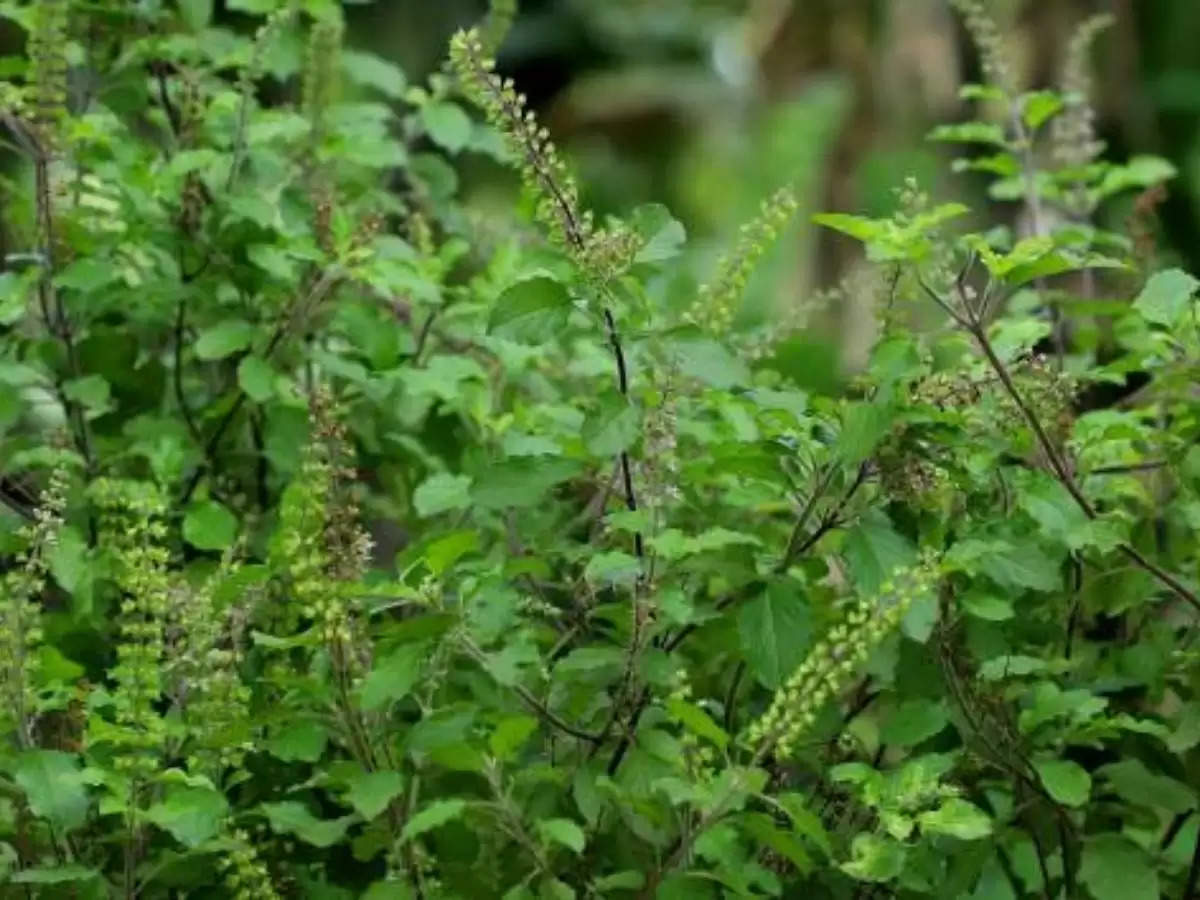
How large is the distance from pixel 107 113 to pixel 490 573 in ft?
2.56

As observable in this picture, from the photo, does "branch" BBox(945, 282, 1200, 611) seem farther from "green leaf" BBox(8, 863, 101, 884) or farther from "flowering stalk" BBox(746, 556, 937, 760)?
"green leaf" BBox(8, 863, 101, 884)

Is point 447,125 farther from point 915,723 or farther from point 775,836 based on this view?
point 775,836

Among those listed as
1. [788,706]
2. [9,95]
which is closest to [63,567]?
[9,95]

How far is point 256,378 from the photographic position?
78.4 inches

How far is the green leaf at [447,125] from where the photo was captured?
236cm

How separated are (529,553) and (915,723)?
0.37 meters

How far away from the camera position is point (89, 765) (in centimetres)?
164

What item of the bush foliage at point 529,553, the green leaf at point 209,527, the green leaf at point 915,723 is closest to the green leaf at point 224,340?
the bush foliage at point 529,553

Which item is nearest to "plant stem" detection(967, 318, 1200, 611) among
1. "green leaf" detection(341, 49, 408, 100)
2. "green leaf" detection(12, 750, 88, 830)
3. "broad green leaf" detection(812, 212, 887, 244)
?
"broad green leaf" detection(812, 212, 887, 244)

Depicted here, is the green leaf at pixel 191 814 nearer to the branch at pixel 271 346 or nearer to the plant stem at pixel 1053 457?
the branch at pixel 271 346

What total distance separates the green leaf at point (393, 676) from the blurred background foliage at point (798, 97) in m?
0.79

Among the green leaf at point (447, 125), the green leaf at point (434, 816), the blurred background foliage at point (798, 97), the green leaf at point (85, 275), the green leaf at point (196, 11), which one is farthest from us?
the blurred background foliage at point (798, 97)

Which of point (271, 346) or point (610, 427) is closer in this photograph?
point (610, 427)

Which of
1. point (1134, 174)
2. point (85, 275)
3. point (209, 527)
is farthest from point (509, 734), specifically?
point (1134, 174)
